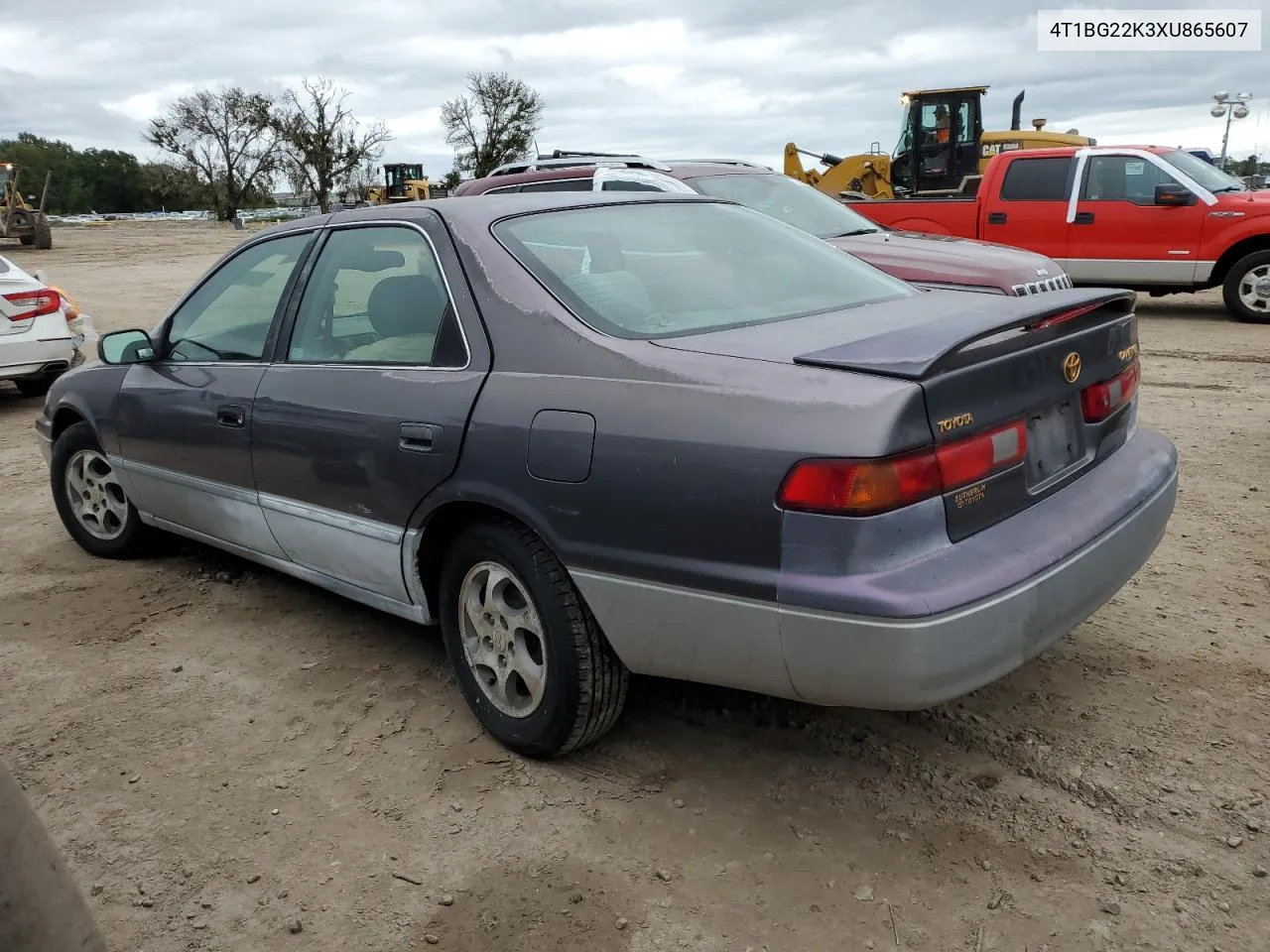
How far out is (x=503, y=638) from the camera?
308 cm

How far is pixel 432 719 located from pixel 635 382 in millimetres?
1414

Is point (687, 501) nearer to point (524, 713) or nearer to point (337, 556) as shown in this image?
point (524, 713)

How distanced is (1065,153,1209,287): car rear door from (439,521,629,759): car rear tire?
10.4 meters

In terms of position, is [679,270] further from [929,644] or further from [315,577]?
[315,577]

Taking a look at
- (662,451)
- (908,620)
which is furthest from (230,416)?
(908,620)

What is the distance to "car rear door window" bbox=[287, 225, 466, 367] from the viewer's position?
3.25 metres

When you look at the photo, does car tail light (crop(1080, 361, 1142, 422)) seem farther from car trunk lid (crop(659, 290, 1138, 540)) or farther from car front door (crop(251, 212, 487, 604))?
car front door (crop(251, 212, 487, 604))

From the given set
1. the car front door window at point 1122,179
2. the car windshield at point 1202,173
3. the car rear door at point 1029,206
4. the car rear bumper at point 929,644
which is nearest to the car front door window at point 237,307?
the car rear bumper at point 929,644

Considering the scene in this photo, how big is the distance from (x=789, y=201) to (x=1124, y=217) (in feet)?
16.5

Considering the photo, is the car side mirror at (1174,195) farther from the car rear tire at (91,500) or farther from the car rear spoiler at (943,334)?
the car rear tire at (91,500)

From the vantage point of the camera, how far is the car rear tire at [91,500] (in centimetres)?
489

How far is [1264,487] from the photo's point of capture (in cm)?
529

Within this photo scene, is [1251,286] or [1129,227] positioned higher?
[1129,227]

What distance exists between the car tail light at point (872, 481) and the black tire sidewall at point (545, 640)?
769mm
